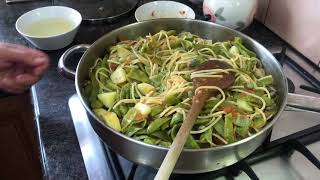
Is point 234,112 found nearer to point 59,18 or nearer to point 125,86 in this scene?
point 125,86

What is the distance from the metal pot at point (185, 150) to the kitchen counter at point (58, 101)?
0.33 feet

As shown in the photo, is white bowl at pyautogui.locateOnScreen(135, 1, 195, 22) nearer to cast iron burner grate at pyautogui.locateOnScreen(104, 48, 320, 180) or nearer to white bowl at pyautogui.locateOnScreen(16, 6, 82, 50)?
white bowl at pyautogui.locateOnScreen(16, 6, 82, 50)

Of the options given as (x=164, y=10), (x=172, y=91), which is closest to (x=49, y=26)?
(x=164, y=10)

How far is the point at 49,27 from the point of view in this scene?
955 millimetres

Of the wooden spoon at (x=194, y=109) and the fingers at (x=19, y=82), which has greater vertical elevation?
the wooden spoon at (x=194, y=109)

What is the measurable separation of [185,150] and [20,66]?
18.4 inches

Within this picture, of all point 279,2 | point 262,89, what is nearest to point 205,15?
point 279,2

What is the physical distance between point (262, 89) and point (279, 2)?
399mm

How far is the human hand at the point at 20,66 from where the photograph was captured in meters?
0.74

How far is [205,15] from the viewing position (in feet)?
3.15

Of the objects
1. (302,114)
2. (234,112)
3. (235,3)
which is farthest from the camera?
(235,3)

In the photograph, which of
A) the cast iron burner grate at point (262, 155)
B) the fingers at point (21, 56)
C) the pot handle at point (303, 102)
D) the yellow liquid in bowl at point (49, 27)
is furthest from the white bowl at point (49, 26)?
the pot handle at point (303, 102)

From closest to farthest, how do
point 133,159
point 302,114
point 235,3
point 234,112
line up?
point 133,159 → point 234,112 → point 302,114 → point 235,3

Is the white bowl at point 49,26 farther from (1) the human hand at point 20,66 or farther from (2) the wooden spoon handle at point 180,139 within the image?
(2) the wooden spoon handle at point 180,139
